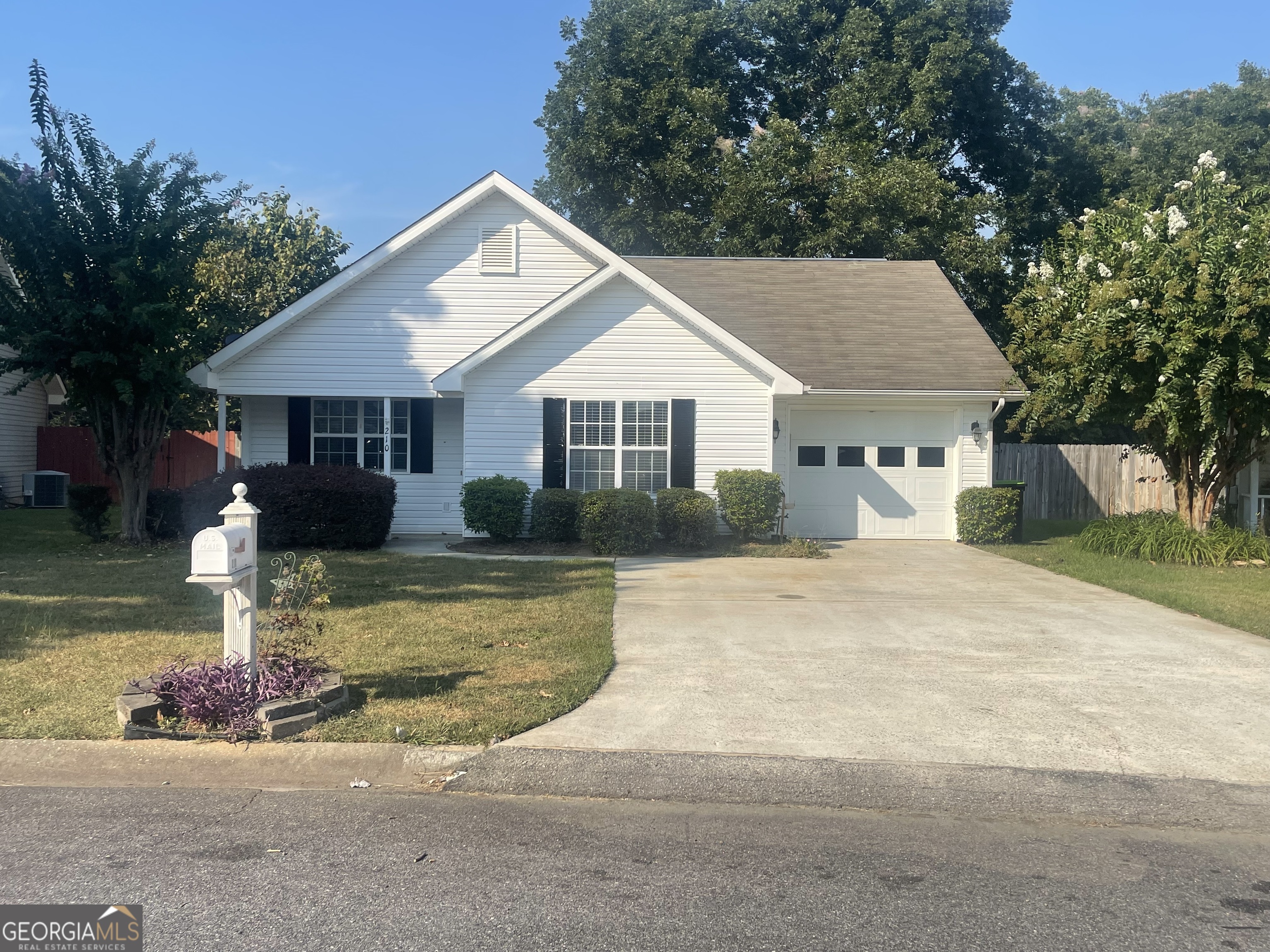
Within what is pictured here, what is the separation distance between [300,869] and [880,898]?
247 cm

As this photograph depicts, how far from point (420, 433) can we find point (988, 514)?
10.2 m

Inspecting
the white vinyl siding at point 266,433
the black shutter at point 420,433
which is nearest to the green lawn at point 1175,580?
the black shutter at point 420,433

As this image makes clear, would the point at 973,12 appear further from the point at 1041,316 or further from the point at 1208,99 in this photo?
the point at 1041,316

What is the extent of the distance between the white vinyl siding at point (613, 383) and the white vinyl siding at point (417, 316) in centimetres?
143

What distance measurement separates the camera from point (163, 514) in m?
15.8

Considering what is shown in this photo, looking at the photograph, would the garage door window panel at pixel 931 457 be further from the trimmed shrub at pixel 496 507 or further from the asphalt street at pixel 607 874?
the asphalt street at pixel 607 874

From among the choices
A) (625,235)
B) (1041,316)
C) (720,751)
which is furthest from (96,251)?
(625,235)

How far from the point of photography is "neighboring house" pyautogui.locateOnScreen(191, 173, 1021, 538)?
1659cm

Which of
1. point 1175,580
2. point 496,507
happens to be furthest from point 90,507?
point 1175,580

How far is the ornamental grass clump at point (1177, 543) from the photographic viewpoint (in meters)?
14.6

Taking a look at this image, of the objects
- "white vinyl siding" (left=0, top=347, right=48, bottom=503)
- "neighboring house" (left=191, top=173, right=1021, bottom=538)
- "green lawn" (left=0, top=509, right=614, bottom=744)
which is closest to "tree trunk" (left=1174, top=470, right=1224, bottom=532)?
"neighboring house" (left=191, top=173, right=1021, bottom=538)

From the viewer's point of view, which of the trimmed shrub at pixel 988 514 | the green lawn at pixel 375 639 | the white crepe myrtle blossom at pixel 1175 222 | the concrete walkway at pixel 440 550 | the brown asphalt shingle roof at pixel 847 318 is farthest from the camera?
the brown asphalt shingle roof at pixel 847 318

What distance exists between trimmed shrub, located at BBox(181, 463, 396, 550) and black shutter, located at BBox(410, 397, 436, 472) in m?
2.56

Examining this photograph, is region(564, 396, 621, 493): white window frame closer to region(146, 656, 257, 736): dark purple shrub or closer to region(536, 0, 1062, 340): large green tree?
region(146, 656, 257, 736): dark purple shrub
